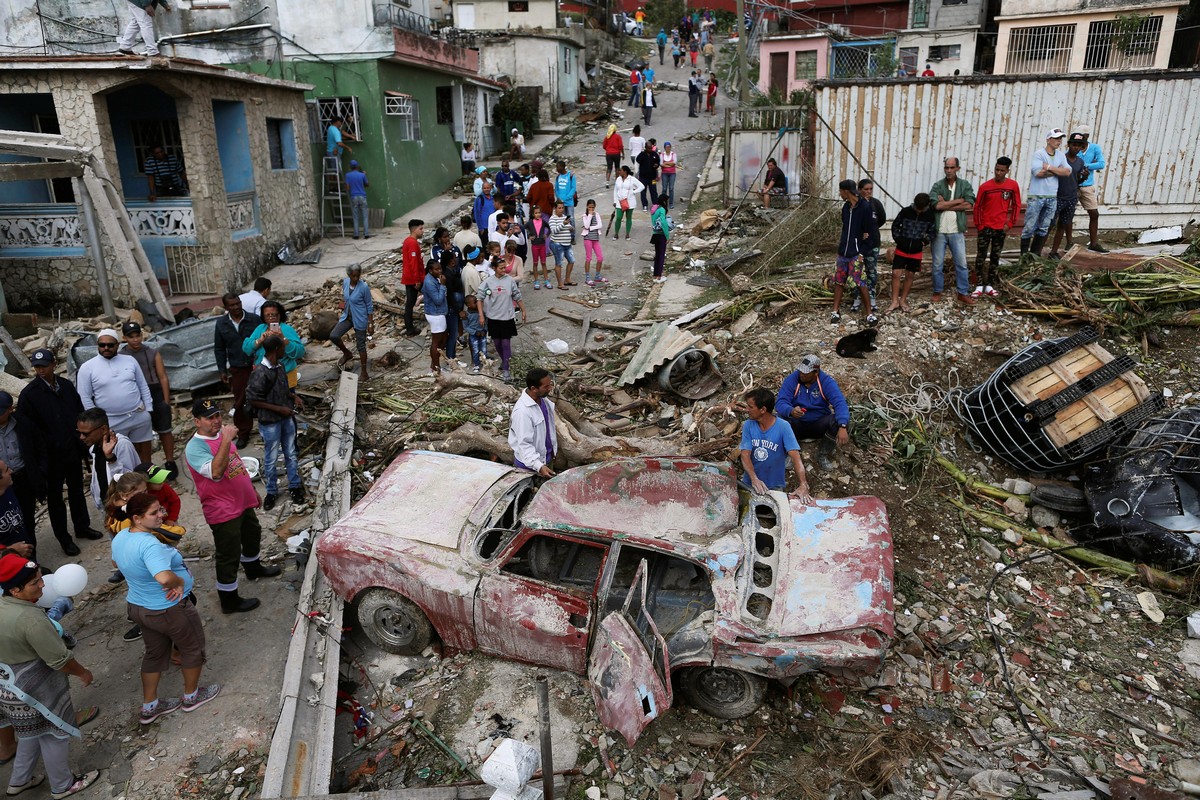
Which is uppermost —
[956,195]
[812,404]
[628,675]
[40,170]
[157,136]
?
[157,136]

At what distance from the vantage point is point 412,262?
1097 cm

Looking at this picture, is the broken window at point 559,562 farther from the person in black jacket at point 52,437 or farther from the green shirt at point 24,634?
the person in black jacket at point 52,437

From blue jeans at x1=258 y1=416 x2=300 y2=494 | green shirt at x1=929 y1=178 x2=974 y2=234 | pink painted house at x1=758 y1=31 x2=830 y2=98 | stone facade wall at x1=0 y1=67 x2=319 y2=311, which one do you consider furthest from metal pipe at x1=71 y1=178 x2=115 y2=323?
pink painted house at x1=758 y1=31 x2=830 y2=98

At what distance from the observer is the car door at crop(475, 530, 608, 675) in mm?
5070

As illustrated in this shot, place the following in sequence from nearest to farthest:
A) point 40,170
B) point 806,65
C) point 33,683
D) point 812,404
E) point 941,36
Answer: point 33,683
point 812,404
point 40,170
point 941,36
point 806,65

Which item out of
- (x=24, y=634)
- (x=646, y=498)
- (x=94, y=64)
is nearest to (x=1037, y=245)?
(x=646, y=498)

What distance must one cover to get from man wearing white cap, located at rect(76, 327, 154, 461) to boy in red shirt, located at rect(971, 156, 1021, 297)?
9.32 m

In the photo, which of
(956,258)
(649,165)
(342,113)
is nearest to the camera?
(956,258)

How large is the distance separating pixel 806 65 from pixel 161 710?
95.1ft

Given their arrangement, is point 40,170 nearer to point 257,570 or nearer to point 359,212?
point 359,212

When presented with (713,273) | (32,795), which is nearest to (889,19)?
(713,273)

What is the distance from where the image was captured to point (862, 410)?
7.97m

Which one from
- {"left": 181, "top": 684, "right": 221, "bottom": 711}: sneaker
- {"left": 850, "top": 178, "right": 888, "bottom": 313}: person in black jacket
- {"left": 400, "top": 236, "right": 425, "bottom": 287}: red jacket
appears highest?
{"left": 850, "top": 178, "right": 888, "bottom": 313}: person in black jacket

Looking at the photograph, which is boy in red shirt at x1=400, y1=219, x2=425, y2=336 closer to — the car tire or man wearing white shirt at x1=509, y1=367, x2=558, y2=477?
man wearing white shirt at x1=509, y1=367, x2=558, y2=477
